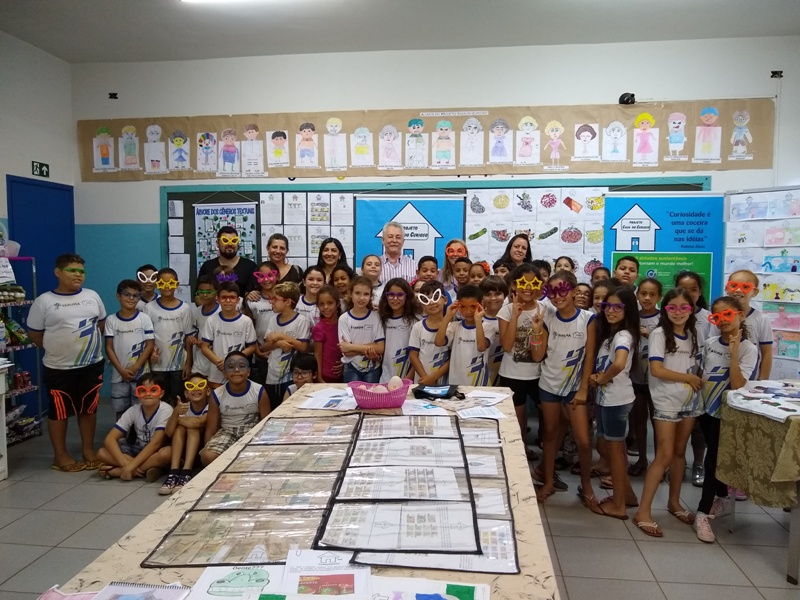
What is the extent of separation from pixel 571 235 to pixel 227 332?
3156 mm

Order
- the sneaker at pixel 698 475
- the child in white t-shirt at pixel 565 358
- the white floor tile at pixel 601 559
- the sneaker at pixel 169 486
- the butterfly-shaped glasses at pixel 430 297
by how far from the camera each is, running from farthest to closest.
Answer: the sneaker at pixel 698 475 < the sneaker at pixel 169 486 < the butterfly-shaped glasses at pixel 430 297 < the child in white t-shirt at pixel 565 358 < the white floor tile at pixel 601 559

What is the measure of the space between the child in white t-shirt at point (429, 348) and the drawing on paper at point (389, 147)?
7.33ft

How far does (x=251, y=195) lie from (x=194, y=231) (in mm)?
697

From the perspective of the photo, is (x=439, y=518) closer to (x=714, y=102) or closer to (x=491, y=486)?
(x=491, y=486)

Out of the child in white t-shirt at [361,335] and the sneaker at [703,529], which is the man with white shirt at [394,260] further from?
the sneaker at [703,529]

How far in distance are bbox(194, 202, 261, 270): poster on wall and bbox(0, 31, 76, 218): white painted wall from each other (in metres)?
1.48

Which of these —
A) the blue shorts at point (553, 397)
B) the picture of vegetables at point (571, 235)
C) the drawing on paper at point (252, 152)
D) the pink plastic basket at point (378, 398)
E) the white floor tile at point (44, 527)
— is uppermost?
the drawing on paper at point (252, 152)

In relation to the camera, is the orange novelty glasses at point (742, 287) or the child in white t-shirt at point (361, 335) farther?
the child in white t-shirt at point (361, 335)

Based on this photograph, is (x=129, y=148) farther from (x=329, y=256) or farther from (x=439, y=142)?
(x=439, y=142)

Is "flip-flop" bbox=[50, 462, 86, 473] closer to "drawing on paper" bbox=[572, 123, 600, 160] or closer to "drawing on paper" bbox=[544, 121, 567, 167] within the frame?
"drawing on paper" bbox=[544, 121, 567, 167]

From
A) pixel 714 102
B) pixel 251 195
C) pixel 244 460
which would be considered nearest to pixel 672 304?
pixel 244 460

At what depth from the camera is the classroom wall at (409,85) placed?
4.89 m

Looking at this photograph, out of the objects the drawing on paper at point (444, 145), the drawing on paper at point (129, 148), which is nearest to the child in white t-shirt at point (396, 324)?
the drawing on paper at point (444, 145)

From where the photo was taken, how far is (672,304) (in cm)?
284
